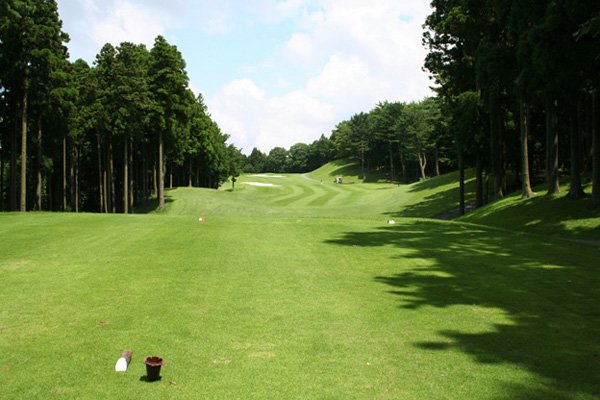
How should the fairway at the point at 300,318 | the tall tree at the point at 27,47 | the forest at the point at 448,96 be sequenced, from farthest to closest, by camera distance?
the tall tree at the point at 27,47 → the forest at the point at 448,96 → the fairway at the point at 300,318

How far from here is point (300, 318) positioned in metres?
6.77

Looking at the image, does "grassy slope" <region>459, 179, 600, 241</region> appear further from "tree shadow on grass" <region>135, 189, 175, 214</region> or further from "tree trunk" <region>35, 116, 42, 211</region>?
"tree trunk" <region>35, 116, 42, 211</region>

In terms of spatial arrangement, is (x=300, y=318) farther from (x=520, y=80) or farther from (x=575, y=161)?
(x=575, y=161)

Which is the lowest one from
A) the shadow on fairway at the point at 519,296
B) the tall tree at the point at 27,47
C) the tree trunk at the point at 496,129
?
the shadow on fairway at the point at 519,296

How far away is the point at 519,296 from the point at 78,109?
138ft

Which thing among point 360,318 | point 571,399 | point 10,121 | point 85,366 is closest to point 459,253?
point 360,318

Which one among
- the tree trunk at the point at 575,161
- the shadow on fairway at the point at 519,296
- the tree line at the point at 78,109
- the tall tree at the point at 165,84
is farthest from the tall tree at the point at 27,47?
the tree trunk at the point at 575,161

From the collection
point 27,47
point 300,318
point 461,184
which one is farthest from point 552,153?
point 27,47

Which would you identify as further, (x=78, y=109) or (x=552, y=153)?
(x=78, y=109)

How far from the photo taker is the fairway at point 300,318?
15.2 ft

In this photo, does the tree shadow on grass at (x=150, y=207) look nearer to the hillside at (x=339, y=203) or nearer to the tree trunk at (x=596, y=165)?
the hillside at (x=339, y=203)

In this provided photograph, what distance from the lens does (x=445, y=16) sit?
31.9m

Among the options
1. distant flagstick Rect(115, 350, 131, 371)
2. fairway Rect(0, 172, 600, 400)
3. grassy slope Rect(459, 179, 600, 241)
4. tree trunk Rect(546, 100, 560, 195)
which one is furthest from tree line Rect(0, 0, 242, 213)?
tree trunk Rect(546, 100, 560, 195)

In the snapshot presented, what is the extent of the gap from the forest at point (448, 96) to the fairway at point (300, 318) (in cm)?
1002
